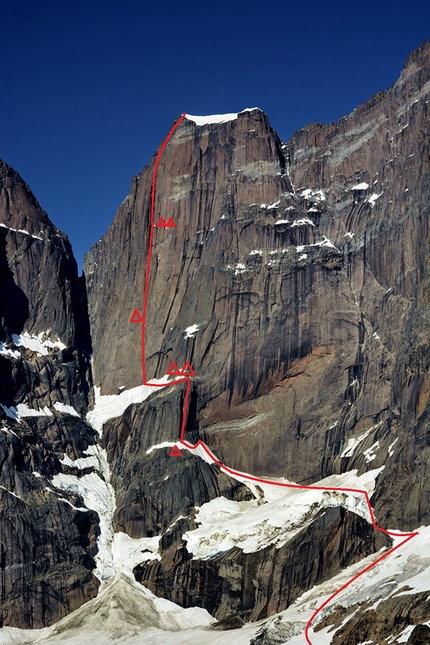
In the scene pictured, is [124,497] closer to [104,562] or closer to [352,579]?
[104,562]

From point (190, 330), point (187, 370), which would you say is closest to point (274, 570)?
point (187, 370)

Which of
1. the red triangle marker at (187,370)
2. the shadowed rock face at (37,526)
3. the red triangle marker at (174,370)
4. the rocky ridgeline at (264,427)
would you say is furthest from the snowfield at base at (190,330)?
the shadowed rock face at (37,526)

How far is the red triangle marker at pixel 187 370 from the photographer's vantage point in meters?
195

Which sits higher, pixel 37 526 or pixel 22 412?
pixel 22 412

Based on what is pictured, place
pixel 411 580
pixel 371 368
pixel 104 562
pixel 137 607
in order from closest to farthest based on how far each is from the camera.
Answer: pixel 411 580
pixel 137 607
pixel 104 562
pixel 371 368

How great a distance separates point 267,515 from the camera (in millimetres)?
170000

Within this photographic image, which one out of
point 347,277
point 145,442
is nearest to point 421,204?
point 347,277

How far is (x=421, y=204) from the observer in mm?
188000

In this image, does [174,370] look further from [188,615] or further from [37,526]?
[188,615]

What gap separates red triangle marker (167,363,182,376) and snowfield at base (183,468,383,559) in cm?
2606

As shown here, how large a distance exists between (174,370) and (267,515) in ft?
122

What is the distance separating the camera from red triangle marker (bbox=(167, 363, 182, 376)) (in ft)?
644

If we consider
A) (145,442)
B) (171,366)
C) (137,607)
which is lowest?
(137,607)

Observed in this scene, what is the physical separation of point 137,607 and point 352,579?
31058 millimetres
